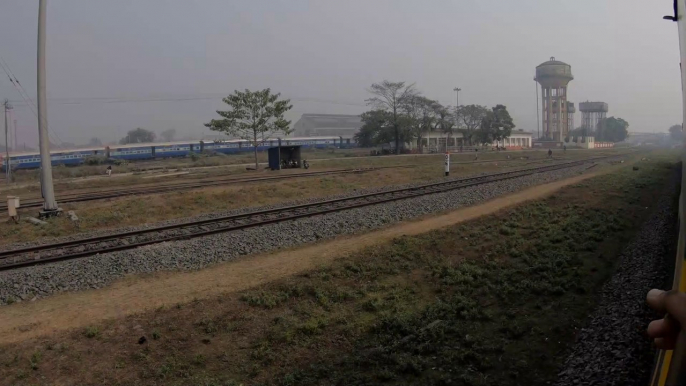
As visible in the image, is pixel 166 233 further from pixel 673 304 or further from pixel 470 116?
pixel 470 116

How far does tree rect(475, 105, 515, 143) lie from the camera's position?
8556 centimetres

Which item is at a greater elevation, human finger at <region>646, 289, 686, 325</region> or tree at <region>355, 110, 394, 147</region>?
tree at <region>355, 110, 394, 147</region>

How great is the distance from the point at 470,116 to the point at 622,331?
288ft

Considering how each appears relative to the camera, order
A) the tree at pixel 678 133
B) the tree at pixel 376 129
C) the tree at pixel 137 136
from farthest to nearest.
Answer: the tree at pixel 137 136
the tree at pixel 376 129
the tree at pixel 678 133

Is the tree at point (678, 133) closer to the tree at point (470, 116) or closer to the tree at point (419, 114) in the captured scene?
the tree at point (419, 114)

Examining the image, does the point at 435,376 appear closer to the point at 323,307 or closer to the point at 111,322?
the point at 323,307

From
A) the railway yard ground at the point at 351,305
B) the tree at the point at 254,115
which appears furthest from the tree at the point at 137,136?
the railway yard ground at the point at 351,305

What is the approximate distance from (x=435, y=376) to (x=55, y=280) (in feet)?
23.9

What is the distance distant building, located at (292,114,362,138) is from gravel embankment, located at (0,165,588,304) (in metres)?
161

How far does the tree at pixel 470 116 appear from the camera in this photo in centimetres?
8850

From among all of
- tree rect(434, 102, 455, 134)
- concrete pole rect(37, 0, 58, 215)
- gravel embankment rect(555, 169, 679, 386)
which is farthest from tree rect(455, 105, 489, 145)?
gravel embankment rect(555, 169, 679, 386)

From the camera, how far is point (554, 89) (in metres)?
150

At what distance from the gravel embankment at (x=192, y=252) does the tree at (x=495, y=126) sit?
7401cm

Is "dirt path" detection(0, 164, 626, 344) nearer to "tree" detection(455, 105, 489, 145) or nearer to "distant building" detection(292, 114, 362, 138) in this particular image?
"tree" detection(455, 105, 489, 145)
